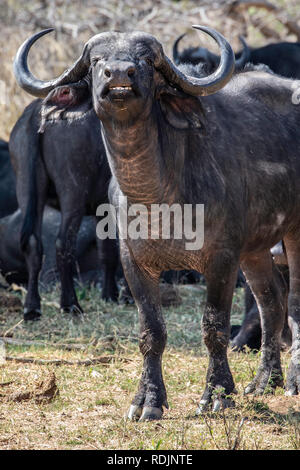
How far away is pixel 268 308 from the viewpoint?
16.8 ft

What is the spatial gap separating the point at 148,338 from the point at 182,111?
3.93 feet

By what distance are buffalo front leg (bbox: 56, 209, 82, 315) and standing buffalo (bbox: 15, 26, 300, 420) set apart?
278 centimetres

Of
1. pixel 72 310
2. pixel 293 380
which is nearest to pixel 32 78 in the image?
pixel 293 380

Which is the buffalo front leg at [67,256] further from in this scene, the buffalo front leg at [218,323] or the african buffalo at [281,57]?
the buffalo front leg at [218,323]

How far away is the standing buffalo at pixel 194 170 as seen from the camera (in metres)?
3.98

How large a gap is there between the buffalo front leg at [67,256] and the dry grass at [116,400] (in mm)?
310

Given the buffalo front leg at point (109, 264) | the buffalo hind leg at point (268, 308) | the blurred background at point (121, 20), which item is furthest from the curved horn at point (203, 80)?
the blurred background at point (121, 20)

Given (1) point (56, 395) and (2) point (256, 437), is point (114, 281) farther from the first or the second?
(2) point (256, 437)

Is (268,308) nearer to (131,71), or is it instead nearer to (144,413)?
(144,413)

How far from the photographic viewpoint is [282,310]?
16.8 ft

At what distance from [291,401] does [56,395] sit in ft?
4.28

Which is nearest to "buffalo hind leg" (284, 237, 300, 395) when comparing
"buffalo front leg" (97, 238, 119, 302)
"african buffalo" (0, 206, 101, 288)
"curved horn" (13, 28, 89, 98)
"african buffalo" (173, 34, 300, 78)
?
"curved horn" (13, 28, 89, 98)

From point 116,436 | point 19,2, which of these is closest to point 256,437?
point 116,436

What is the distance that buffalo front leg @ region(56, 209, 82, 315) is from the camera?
7.51 m
